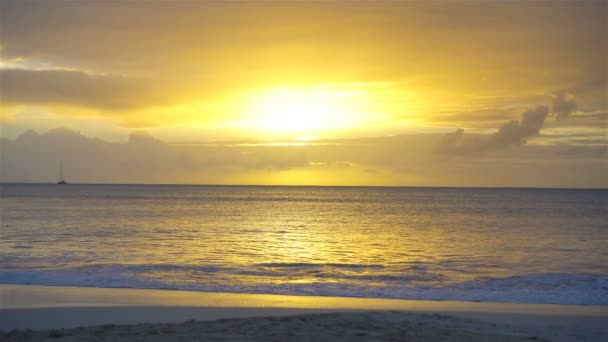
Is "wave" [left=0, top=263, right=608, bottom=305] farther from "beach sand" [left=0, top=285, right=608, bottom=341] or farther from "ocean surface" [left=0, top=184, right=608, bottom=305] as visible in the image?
"beach sand" [left=0, top=285, right=608, bottom=341]

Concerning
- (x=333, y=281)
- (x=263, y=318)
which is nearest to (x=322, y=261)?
(x=333, y=281)

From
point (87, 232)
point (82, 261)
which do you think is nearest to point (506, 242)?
point (82, 261)

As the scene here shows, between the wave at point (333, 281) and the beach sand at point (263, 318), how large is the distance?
103 centimetres

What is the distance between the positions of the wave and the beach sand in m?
1.03

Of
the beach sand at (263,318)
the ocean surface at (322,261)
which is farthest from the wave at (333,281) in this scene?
the beach sand at (263,318)

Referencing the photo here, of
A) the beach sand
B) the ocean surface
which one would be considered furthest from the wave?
the beach sand

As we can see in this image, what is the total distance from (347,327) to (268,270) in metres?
10.6

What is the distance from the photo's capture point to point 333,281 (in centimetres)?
1866

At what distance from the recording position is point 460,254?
26234 millimetres

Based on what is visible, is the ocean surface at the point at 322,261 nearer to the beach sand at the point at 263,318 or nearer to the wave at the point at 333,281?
the wave at the point at 333,281

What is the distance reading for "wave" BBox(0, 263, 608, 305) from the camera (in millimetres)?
16797

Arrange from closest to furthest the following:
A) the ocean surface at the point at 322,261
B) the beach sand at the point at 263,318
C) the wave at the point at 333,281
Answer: the beach sand at the point at 263,318, the wave at the point at 333,281, the ocean surface at the point at 322,261

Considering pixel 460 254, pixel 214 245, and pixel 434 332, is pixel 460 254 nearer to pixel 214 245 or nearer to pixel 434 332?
pixel 214 245

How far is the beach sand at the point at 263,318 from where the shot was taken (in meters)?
10.0
